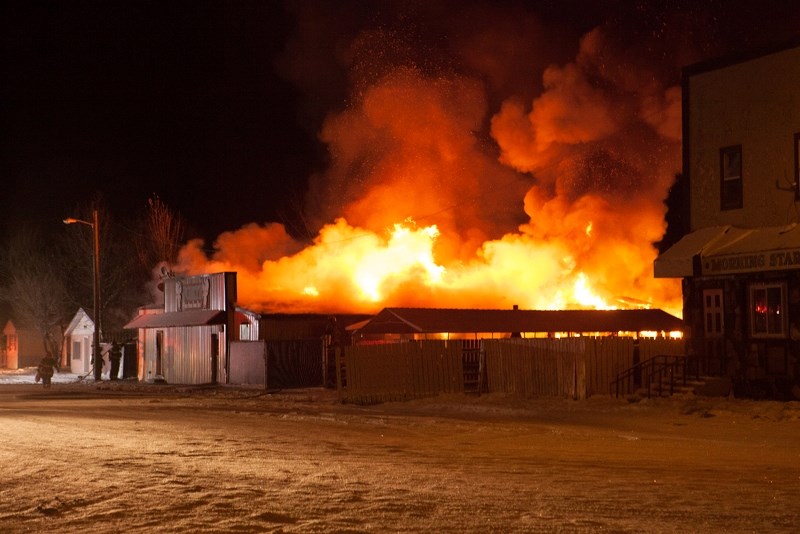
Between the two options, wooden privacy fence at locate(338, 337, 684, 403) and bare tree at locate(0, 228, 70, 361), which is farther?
bare tree at locate(0, 228, 70, 361)

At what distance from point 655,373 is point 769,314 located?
338cm

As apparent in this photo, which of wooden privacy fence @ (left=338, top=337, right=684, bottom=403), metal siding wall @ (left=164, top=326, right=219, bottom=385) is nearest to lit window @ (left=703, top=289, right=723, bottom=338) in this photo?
wooden privacy fence @ (left=338, top=337, right=684, bottom=403)

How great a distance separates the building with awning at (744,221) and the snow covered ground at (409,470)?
7.27 ft

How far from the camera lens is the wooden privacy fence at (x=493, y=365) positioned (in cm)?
2462

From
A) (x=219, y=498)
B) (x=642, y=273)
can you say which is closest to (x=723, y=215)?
(x=219, y=498)

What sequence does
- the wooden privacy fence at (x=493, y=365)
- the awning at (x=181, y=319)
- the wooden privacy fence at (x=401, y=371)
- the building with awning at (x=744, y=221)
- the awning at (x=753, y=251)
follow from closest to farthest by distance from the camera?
the awning at (x=753, y=251) → the building with awning at (x=744, y=221) → the wooden privacy fence at (x=493, y=365) → the wooden privacy fence at (x=401, y=371) → the awning at (x=181, y=319)

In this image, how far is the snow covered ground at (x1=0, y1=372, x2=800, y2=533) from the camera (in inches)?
352

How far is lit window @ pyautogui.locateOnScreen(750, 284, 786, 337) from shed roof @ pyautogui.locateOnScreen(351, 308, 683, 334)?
1208cm

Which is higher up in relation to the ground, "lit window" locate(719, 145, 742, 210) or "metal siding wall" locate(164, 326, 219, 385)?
"lit window" locate(719, 145, 742, 210)

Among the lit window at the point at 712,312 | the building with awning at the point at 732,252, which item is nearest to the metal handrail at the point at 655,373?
the lit window at the point at 712,312

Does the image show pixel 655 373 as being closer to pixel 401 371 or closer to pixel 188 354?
pixel 401 371

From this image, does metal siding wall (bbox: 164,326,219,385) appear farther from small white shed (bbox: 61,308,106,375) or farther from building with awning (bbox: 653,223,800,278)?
building with awning (bbox: 653,223,800,278)

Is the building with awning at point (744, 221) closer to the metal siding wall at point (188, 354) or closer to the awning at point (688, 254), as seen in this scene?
the awning at point (688, 254)

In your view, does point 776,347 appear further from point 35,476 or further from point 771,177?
point 35,476
